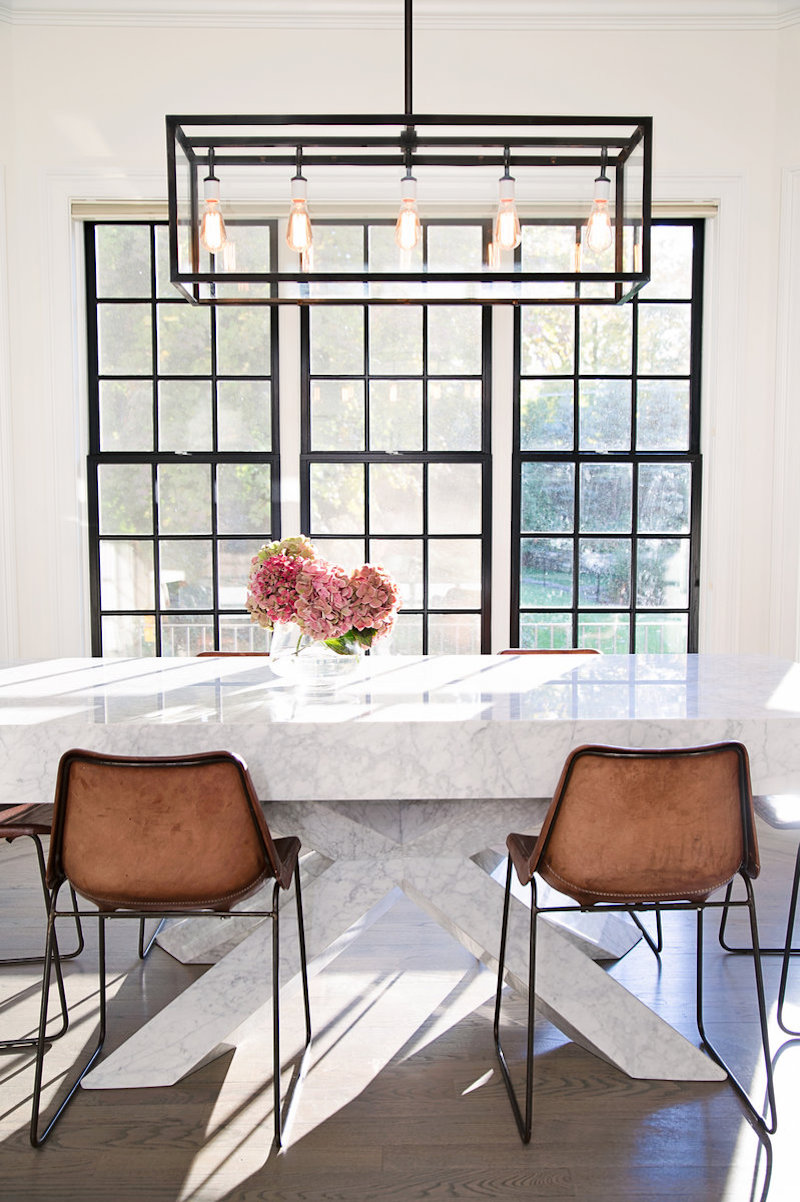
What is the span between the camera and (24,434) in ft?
15.0

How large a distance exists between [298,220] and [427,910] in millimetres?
1896

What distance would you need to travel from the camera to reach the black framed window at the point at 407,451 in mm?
4707

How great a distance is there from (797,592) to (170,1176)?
3761mm

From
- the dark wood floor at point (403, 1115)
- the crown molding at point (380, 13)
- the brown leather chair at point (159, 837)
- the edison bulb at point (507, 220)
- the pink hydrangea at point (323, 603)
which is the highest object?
the crown molding at point (380, 13)

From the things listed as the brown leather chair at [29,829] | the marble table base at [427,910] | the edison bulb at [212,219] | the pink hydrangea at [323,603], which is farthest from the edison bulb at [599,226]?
the brown leather chair at [29,829]

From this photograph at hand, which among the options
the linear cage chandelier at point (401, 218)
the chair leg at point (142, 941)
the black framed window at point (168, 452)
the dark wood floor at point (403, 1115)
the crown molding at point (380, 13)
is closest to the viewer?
the dark wood floor at point (403, 1115)

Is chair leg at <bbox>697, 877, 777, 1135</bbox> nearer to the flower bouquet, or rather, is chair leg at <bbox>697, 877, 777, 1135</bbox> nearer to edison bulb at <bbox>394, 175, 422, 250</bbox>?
the flower bouquet

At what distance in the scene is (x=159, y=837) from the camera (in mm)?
2014

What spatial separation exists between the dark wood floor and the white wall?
2.45 metres

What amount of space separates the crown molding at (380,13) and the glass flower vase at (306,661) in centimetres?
331

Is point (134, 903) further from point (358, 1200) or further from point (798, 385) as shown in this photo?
point (798, 385)

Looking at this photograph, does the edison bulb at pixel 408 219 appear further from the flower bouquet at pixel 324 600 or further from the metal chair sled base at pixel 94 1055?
the metal chair sled base at pixel 94 1055

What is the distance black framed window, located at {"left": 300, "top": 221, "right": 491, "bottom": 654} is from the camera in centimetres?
471

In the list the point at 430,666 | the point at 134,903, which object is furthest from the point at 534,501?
the point at 134,903
